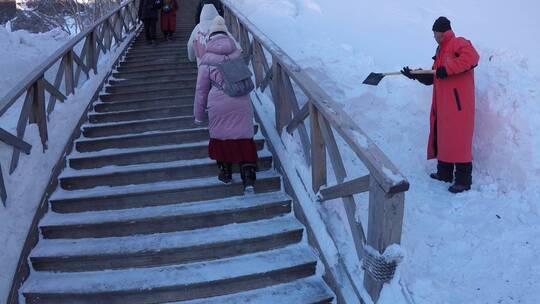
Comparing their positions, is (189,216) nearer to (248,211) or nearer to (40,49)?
(248,211)

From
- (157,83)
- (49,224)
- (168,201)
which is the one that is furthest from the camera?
(157,83)

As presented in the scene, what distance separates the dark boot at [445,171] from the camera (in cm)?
520

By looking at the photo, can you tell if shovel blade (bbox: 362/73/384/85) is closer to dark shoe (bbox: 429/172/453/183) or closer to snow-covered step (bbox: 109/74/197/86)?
dark shoe (bbox: 429/172/453/183)

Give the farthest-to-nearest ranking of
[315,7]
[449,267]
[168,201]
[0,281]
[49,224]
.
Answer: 1. [315,7]
2. [168,201]
3. [49,224]
4. [449,267]
5. [0,281]

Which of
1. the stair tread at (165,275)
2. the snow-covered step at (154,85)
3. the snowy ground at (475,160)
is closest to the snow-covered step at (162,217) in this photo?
the stair tread at (165,275)

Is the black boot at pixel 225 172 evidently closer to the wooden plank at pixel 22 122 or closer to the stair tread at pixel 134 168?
the stair tread at pixel 134 168

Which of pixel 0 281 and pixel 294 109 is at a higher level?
pixel 294 109

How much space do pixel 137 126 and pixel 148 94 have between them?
117 cm

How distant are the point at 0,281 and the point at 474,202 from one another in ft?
14.4

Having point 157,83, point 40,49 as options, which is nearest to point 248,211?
point 157,83

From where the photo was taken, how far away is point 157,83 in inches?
287

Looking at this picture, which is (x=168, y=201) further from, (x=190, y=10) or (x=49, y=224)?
(x=190, y=10)

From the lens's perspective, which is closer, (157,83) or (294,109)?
(294,109)

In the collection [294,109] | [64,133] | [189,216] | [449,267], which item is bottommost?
[449,267]
